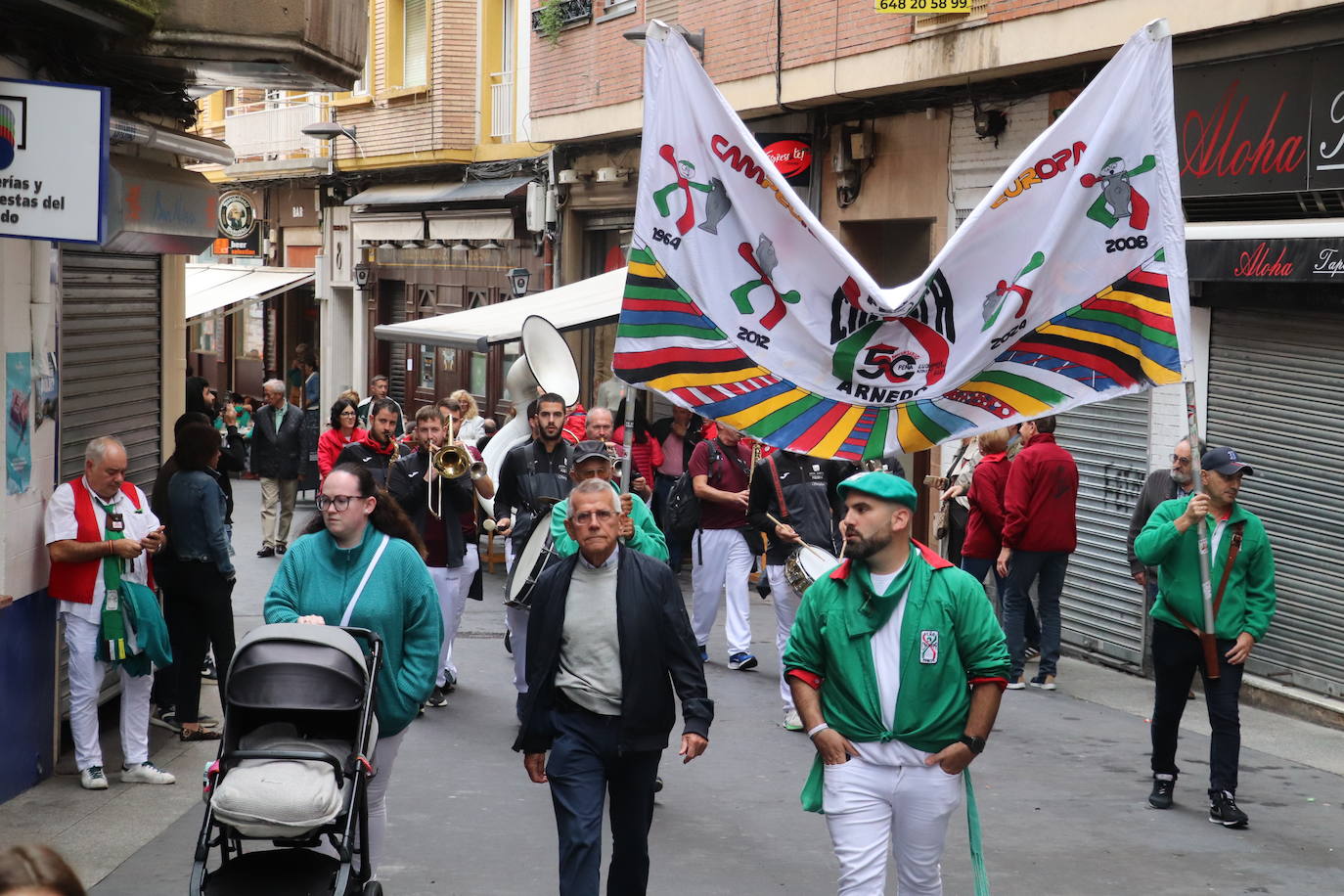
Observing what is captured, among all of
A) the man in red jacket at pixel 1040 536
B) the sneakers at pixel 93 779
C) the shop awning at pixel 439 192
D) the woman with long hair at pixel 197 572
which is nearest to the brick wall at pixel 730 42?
the shop awning at pixel 439 192

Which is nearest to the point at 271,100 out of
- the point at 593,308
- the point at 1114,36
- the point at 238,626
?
the point at 593,308

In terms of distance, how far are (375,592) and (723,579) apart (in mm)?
6150

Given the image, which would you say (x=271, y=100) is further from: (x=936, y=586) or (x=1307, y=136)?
(x=936, y=586)

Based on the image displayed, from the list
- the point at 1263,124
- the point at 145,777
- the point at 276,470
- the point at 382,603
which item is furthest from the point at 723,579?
the point at 276,470

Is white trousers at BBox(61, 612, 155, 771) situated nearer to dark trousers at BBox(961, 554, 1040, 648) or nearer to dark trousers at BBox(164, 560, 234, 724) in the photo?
dark trousers at BBox(164, 560, 234, 724)

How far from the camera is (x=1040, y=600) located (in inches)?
485

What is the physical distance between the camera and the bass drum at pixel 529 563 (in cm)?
980

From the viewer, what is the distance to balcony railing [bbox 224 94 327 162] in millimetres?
31547

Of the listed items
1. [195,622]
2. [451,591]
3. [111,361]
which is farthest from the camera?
[451,591]

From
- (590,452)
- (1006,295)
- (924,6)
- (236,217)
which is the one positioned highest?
(924,6)

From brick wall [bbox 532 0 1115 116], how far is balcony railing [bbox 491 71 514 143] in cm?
220

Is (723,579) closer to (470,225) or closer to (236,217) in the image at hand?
(470,225)

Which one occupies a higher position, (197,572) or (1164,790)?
(197,572)

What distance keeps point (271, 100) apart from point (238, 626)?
21.6m
